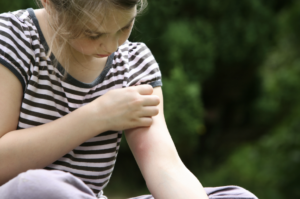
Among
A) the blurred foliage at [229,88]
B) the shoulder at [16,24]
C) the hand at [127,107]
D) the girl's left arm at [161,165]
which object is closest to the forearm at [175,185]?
the girl's left arm at [161,165]

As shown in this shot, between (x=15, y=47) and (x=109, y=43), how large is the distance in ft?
0.88

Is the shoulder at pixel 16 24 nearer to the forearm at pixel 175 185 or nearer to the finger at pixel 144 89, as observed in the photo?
the finger at pixel 144 89

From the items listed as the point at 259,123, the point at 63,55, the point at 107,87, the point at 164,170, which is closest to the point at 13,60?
the point at 63,55

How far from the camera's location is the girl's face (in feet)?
2.91

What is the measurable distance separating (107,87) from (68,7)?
298 mm

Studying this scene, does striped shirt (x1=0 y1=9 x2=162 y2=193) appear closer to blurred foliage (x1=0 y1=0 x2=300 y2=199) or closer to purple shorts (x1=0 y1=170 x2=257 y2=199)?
purple shorts (x1=0 y1=170 x2=257 y2=199)

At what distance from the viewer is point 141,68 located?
1146 mm

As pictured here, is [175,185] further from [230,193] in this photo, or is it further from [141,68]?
[141,68]

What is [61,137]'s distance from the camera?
0.93 metres

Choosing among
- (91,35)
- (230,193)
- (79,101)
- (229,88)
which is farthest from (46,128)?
(229,88)

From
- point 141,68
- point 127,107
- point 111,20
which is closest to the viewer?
point 111,20

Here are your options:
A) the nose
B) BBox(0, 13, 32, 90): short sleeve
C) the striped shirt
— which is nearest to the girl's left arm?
the striped shirt

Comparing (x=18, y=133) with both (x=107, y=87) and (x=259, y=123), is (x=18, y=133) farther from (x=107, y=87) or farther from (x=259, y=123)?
(x=259, y=123)

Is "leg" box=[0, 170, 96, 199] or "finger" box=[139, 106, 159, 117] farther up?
"finger" box=[139, 106, 159, 117]
